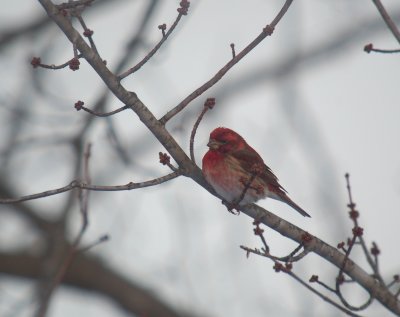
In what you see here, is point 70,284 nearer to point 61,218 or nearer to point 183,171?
point 61,218

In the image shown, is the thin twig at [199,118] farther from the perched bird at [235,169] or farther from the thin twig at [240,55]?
the perched bird at [235,169]

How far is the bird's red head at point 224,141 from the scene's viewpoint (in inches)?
242

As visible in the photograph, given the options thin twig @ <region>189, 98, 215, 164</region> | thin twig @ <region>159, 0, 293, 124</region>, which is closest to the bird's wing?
thin twig @ <region>189, 98, 215, 164</region>

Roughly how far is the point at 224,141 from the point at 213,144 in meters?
0.11

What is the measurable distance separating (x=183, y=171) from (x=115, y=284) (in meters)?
6.72

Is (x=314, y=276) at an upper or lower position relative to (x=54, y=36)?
lower

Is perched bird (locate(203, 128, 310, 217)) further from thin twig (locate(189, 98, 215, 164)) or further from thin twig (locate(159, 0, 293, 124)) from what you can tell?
thin twig (locate(159, 0, 293, 124))

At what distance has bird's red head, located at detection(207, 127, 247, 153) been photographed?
20.1 ft

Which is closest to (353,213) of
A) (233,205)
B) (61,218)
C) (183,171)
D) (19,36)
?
(233,205)

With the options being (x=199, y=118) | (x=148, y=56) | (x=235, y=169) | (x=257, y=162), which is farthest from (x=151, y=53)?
(x=257, y=162)

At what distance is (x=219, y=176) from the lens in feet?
17.1

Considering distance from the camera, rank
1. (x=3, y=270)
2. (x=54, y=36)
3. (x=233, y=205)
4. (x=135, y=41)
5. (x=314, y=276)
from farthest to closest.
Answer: (x=3, y=270), (x=54, y=36), (x=135, y=41), (x=233, y=205), (x=314, y=276)

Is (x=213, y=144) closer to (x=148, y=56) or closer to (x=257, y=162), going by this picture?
(x=257, y=162)

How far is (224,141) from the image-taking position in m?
6.20
